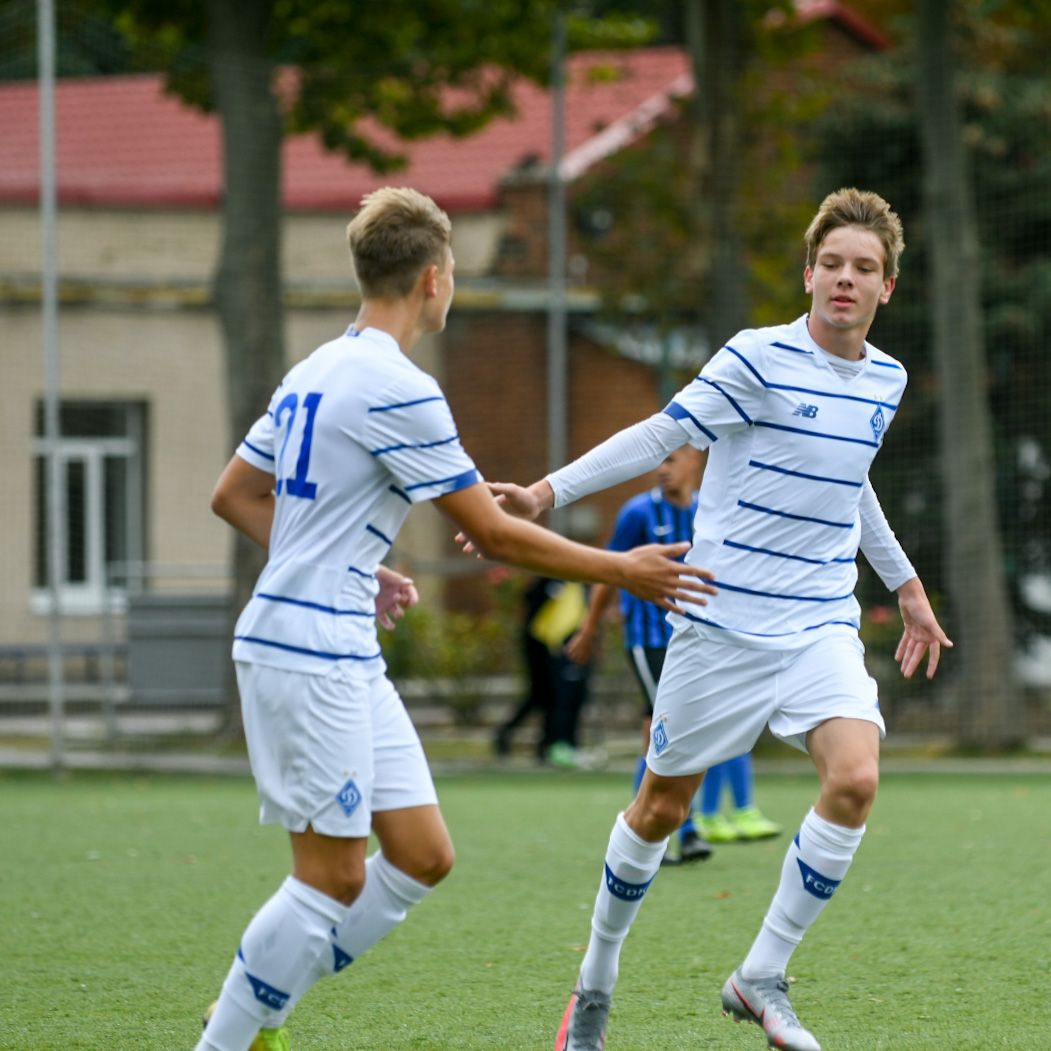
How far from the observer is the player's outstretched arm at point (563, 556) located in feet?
13.2

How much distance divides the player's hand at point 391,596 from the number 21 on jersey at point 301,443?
0.51 meters

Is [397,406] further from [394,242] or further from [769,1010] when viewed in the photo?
[769,1010]

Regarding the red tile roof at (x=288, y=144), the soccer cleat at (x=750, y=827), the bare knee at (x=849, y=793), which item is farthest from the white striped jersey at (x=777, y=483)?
the red tile roof at (x=288, y=144)

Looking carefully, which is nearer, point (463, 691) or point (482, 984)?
point (482, 984)

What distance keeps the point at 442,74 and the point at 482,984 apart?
12.7m

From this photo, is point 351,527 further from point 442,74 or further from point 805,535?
point 442,74

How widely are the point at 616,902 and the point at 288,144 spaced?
1472cm

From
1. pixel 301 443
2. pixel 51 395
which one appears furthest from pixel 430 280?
pixel 51 395

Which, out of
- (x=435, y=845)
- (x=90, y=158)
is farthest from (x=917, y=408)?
(x=435, y=845)

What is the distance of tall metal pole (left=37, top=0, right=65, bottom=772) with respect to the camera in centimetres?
1445

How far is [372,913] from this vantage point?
4195mm

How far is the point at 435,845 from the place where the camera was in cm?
421

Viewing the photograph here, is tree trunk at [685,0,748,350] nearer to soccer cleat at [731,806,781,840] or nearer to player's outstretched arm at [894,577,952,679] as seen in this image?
soccer cleat at [731,806,781,840]

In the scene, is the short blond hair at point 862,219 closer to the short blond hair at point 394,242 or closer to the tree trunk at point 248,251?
the short blond hair at point 394,242
